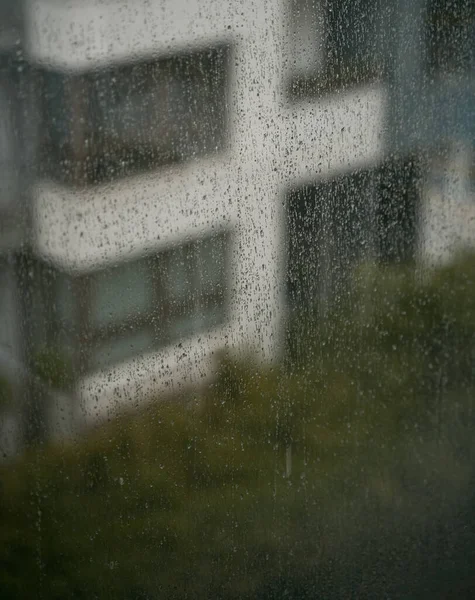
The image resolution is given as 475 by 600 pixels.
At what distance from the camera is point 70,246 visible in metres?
1.08

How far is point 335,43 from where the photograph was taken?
1321 mm

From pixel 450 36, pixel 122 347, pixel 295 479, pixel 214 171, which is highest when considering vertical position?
pixel 450 36

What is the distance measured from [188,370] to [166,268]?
16cm

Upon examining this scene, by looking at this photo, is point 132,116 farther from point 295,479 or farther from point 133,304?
point 295,479

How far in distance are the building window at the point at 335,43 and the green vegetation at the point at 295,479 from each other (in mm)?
331

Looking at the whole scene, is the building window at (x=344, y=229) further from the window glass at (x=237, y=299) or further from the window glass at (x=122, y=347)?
the window glass at (x=122, y=347)

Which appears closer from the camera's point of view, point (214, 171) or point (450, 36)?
point (214, 171)

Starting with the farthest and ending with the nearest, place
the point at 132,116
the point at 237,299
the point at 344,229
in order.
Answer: the point at 344,229, the point at 237,299, the point at 132,116

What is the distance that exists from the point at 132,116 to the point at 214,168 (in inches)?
6.0

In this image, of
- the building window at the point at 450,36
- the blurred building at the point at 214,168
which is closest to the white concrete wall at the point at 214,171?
the blurred building at the point at 214,168

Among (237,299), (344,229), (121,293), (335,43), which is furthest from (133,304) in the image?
(335,43)

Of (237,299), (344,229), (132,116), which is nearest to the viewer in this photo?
(132,116)

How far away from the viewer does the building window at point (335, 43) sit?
1.27m

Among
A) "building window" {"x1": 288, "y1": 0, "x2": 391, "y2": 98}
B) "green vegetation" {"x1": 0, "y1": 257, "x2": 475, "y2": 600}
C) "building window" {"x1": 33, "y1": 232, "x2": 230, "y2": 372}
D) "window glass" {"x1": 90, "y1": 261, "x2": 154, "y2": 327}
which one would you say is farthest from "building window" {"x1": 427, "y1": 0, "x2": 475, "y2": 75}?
"window glass" {"x1": 90, "y1": 261, "x2": 154, "y2": 327}
